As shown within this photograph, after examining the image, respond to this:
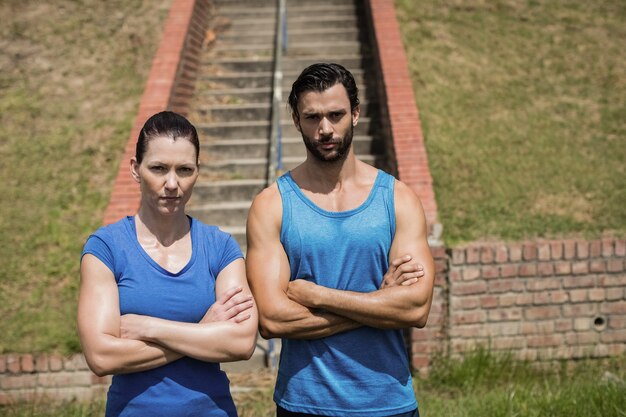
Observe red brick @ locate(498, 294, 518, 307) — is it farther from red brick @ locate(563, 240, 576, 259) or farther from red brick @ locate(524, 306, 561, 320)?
red brick @ locate(563, 240, 576, 259)

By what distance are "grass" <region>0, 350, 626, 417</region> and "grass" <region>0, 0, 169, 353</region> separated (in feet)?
2.97

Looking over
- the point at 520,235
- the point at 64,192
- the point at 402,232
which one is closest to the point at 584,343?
the point at 520,235

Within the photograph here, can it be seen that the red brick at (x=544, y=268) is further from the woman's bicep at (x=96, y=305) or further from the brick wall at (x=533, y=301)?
the woman's bicep at (x=96, y=305)

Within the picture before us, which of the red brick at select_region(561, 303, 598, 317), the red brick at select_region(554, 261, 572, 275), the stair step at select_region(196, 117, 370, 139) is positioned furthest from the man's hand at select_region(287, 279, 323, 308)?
the stair step at select_region(196, 117, 370, 139)

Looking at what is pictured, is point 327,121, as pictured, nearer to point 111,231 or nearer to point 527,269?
point 111,231

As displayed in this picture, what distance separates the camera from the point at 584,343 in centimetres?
554

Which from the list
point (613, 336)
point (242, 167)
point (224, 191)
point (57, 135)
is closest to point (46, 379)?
point (224, 191)

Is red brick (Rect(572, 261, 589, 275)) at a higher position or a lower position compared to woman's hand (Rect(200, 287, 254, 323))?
lower

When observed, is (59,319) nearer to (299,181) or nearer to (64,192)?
(64,192)

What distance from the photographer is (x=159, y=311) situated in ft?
8.38

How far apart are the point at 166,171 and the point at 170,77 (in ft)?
17.9

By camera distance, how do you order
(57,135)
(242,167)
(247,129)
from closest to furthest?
(57,135), (242,167), (247,129)

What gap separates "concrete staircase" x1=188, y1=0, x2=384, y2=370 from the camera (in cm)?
732

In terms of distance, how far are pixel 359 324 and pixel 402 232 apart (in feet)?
1.41
